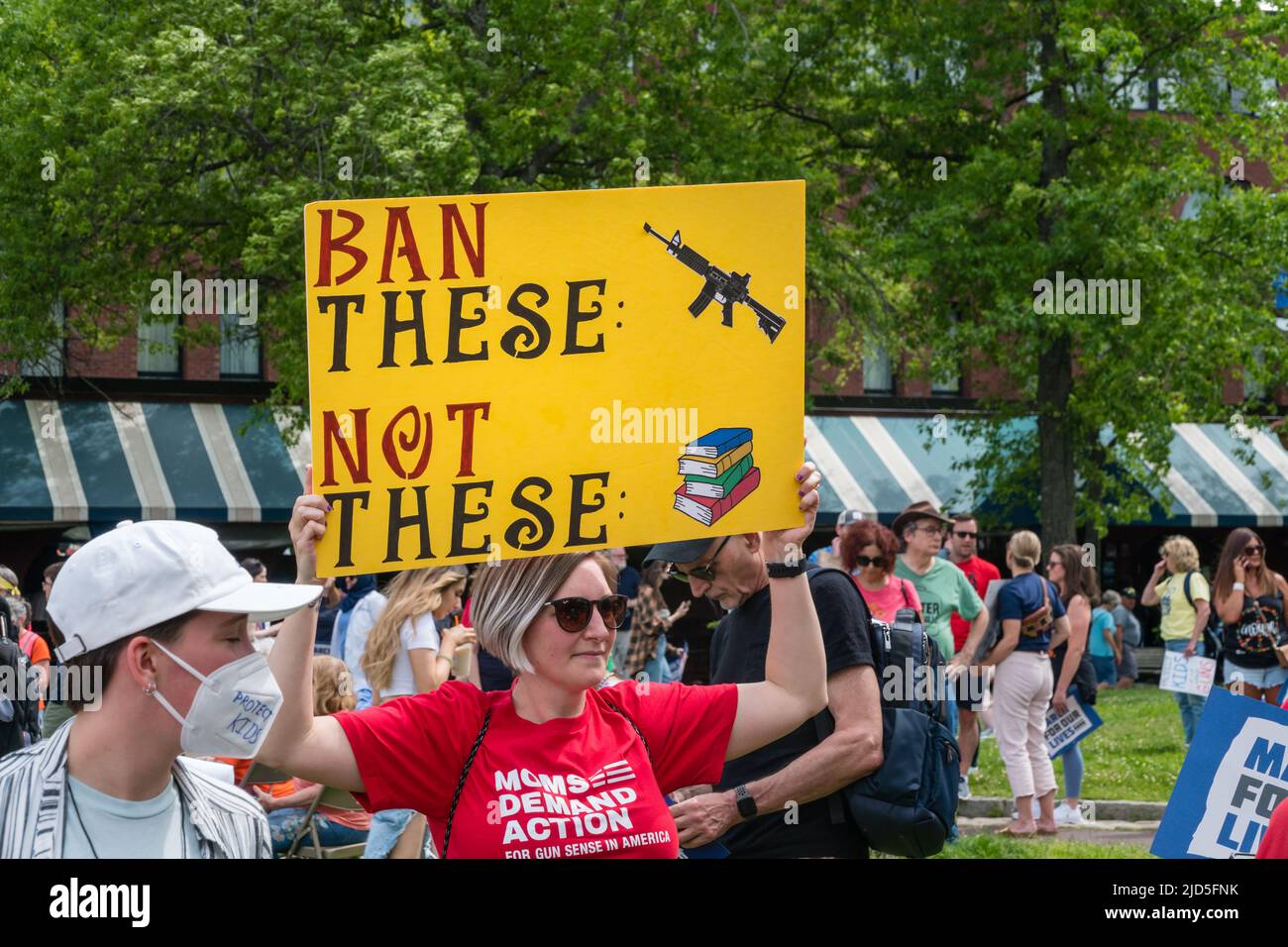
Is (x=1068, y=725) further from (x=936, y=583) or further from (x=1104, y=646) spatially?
(x=1104, y=646)

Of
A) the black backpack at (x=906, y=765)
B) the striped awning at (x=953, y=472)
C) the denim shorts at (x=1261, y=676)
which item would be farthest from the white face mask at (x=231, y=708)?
the striped awning at (x=953, y=472)

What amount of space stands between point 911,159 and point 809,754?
20.1m

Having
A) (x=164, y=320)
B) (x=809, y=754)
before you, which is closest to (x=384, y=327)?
(x=809, y=754)

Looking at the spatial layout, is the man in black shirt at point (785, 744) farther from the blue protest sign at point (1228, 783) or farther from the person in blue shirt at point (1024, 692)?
the person in blue shirt at point (1024, 692)

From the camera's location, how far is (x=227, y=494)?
74.3ft

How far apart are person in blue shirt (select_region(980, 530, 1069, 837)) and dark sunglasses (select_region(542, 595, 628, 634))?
723 centimetres

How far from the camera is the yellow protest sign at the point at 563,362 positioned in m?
3.69

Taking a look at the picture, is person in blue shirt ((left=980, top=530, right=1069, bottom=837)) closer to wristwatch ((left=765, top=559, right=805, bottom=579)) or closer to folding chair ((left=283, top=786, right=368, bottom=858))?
folding chair ((left=283, top=786, right=368, bottom=858))

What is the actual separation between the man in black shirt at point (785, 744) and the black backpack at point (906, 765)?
0.06m

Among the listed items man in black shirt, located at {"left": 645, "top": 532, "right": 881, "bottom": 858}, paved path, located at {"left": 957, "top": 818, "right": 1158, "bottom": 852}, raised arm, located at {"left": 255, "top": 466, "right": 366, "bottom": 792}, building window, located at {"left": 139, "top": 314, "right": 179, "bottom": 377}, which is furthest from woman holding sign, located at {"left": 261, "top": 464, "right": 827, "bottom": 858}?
building window, located at {"left": 139, "top": 314, "right": 179, "bottom": 377}

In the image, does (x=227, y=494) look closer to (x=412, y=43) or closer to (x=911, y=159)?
(x=412, y=43)

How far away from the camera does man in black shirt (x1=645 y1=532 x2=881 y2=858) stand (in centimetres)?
422

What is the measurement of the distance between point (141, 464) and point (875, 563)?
56.1 ft

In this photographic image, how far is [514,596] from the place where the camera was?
11.7 ft
